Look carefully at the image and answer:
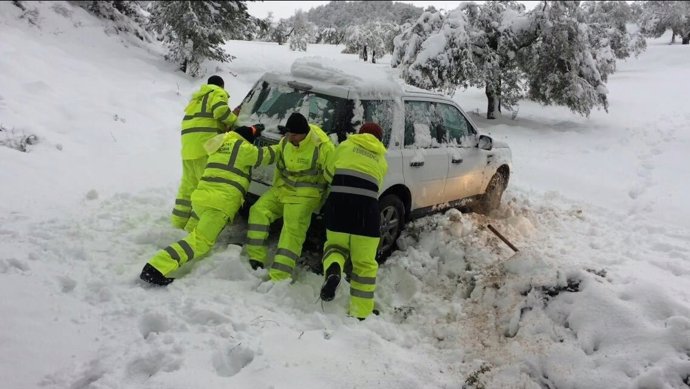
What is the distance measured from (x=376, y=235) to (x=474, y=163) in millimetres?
2610

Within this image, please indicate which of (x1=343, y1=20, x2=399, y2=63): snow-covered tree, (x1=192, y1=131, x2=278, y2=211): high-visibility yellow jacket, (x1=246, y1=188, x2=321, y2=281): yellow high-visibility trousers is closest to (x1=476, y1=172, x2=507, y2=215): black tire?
(x1=246, y1=188, x2=321, y2=281): yellow high-visibility trousers

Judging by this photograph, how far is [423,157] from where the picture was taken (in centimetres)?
564

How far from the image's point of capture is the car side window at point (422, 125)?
558 centimetres

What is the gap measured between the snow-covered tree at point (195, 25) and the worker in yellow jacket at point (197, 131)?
8.00 metres

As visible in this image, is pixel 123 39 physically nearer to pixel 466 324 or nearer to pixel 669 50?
pixel 466 324

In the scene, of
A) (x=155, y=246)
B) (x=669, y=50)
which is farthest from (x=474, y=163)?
(x=669, y=50)

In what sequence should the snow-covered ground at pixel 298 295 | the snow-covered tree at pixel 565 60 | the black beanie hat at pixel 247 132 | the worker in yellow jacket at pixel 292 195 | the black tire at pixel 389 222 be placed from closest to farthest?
1. the snow-covered ground at pixel 298 295
2. the worker in yellow jacket at pixel 292 195
3. the black beanie hat at pixel 247 132
4. the black tire at pixel 389 222
5. the snow-covered tree at pixel 565 60

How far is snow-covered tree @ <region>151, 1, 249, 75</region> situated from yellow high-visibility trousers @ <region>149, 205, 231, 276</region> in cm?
Result: 944

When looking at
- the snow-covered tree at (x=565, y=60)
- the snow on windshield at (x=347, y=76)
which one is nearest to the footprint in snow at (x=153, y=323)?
the snow on windshield at (x=347, y=76)

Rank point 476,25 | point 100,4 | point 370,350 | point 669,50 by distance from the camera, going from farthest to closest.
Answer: point 669,50 < point 476,25 < point 100,4 < point 370,350

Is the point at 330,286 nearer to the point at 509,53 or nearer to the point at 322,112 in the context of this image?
the point at 322,112

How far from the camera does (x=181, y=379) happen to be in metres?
3.17

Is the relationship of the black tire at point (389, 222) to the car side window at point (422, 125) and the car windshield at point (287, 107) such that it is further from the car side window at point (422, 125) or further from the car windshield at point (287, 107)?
the car windshield at point (287, 107)

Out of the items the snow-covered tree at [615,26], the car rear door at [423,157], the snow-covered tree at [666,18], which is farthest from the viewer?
the snow-covered tree at [666,18]
